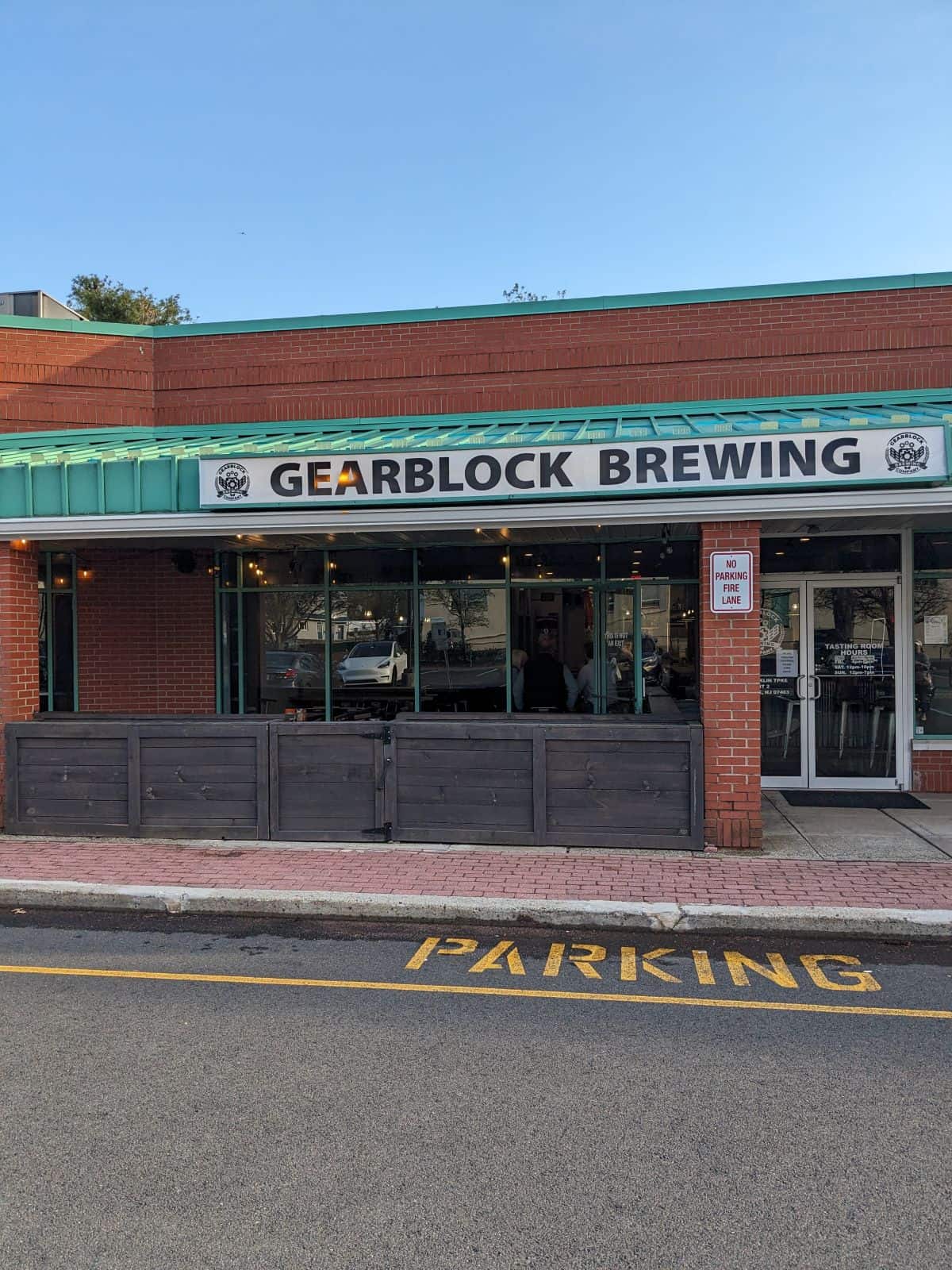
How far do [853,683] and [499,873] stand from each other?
5150 mm

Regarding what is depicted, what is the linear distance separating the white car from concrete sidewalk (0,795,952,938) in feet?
10.3

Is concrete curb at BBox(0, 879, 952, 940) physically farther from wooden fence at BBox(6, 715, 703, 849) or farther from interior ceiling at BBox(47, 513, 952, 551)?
interior ceiling at BBox(47, 513, 952, 551)

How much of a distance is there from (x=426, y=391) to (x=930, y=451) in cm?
587


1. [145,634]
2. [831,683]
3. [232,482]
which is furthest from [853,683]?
[145,634]

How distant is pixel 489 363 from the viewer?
11359 mm

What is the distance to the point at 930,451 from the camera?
7.68 meters

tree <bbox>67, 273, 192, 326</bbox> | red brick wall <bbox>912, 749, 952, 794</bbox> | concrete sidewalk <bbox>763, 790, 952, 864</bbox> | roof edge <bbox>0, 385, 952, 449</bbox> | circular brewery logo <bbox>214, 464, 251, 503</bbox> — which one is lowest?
concrete sidewalk <bbox>763, 790, 952, 864</bbox>

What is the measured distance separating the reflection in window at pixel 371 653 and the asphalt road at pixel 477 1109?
532 cm

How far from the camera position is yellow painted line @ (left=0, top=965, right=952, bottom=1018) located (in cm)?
498

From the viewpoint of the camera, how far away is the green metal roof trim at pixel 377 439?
8547mm

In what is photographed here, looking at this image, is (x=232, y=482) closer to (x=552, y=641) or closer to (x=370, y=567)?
(x=370, y=567)

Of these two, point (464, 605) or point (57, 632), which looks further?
point (57, 632)

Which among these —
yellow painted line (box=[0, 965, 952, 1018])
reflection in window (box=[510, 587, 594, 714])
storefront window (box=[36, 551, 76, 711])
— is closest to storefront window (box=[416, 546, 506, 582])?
reflection in window (box=[510, 587, 594, 714])

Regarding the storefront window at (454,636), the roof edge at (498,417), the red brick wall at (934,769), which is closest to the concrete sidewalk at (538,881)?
the red brick wall at (934,769)
